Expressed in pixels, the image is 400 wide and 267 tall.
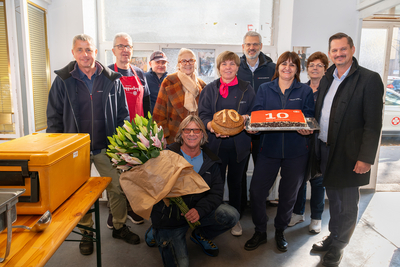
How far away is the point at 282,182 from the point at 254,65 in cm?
121

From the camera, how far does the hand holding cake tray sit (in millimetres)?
1987

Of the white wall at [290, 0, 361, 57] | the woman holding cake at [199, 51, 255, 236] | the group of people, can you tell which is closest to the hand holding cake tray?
the group of people

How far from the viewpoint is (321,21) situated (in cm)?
327

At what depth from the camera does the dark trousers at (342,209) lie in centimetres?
210

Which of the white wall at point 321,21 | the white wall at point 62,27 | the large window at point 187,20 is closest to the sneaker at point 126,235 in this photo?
the white wall at point 62,27

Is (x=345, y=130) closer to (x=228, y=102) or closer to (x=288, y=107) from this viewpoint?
(x=288, y=107)

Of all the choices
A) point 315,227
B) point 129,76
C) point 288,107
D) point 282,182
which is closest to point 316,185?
point 315,227

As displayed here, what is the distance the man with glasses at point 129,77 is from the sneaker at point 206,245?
0.81m

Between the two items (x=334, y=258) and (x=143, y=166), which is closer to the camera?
(x=143, y=166)

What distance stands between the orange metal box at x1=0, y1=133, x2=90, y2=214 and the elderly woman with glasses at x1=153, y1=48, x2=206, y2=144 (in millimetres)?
1287

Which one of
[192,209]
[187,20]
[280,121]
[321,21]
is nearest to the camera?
[192,209]

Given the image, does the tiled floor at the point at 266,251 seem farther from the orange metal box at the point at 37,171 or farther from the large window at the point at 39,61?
the large window at the point at 39,61

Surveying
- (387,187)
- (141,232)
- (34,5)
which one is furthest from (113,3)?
(387,187)

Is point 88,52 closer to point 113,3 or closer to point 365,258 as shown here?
point 113,3
